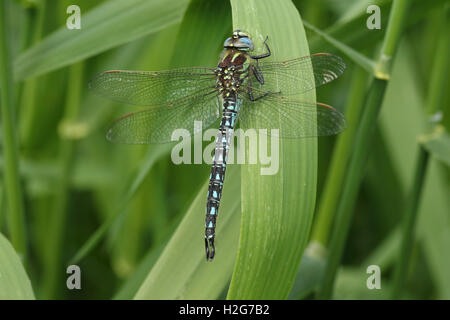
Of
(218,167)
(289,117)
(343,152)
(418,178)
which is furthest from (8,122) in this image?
(418,178)

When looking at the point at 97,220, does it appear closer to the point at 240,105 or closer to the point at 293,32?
the point at 240,105

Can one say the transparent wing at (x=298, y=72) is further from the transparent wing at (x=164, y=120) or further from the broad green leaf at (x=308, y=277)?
the broad green leaf at (x=308, y=277)

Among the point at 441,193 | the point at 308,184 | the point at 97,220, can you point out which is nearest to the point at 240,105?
the point at 308,184

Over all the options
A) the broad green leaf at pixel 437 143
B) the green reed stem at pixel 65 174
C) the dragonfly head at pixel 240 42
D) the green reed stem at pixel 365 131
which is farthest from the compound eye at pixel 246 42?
the green reed stem at pixel 65 174

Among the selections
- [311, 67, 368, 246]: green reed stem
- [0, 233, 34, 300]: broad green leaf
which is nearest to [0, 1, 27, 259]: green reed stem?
[0, 233, 34, 300]: broad green leaf

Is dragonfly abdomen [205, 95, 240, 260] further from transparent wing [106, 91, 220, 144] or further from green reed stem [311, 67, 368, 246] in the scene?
green reed stem [311, 67, 368, 246]

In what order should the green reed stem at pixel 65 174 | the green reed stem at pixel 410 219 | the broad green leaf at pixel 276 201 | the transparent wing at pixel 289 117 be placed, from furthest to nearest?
the green reed stem at pixel 65 174 → the green reed stem at pixel 410 219 → the transparent wing at pixel 289 117 → the broad green leaf at pixel 276 201
